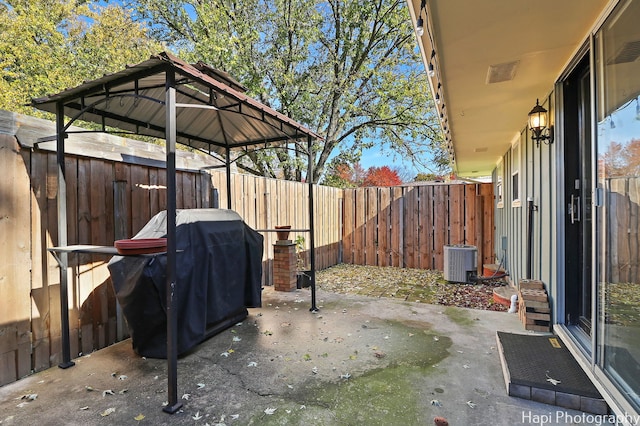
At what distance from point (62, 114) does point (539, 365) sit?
4.28 meters

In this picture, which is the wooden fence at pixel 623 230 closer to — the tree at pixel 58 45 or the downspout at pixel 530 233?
the downspout at pixel 530 233

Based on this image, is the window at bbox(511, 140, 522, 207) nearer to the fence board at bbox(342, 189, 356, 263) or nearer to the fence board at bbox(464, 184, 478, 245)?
the fence board at bbox(464, 184, 478, 245)

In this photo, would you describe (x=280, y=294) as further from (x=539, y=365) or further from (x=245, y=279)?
(x=539, y=365)

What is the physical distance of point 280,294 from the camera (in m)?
4.82

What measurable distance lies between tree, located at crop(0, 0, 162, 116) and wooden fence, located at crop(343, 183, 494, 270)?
7418mm

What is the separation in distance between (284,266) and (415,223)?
3.86 m

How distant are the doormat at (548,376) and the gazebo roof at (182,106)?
9.69ft

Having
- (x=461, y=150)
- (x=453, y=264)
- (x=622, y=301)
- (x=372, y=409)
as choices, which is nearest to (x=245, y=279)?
(x=372, y=409)

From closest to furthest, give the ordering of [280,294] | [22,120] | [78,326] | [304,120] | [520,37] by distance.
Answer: [520,37] < [22,120] < [78,326] < [280,294] < [304,120]

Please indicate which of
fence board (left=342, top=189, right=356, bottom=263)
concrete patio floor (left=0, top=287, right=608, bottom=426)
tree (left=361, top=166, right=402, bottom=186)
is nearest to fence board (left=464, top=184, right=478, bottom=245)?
fence board (left=342, top=189, right=356, bottom=263)

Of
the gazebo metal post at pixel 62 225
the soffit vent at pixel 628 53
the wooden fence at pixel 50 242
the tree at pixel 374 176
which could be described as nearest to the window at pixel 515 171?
the soffit vent at pixel 628 53

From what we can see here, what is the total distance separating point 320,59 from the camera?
32.4ft

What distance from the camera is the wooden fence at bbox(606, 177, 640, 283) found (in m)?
1.64

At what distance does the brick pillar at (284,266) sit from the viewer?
→ 4.94 metres
